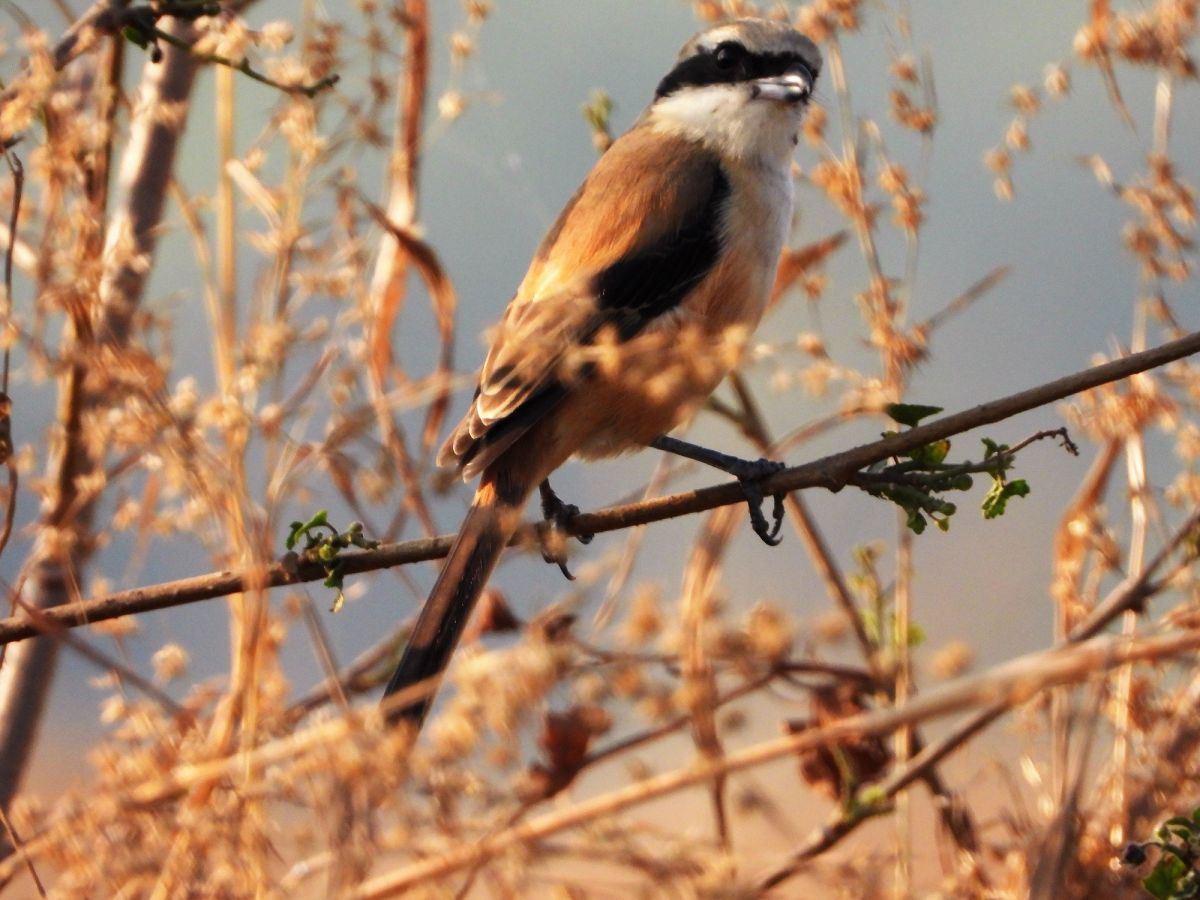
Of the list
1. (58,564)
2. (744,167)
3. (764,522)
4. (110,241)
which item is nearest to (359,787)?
(58,564)

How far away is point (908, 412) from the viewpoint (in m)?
2.06

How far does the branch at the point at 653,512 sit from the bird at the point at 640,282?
0.72 ft

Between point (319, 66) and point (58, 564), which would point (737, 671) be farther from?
point (58, 564)

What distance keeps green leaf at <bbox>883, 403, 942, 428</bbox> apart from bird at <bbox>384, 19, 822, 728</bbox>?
38 cm

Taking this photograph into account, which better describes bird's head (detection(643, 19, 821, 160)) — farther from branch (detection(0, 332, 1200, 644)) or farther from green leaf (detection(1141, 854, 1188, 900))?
green leaf (detection(1141, 854, 1188, 900))

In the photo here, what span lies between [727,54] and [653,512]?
1805 mm

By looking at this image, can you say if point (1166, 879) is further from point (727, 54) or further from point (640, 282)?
point (727, 54)

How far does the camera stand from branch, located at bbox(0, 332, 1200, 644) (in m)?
1.79

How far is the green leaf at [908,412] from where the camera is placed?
2045 millimetres

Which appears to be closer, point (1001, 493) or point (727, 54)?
point (1001, 493)

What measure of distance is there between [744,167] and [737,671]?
211cm

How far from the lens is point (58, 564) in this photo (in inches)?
99.0

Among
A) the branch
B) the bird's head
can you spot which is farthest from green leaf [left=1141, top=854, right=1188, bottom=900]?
the bird's head

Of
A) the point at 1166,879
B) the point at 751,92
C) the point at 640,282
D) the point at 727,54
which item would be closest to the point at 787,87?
the point at 751,92
